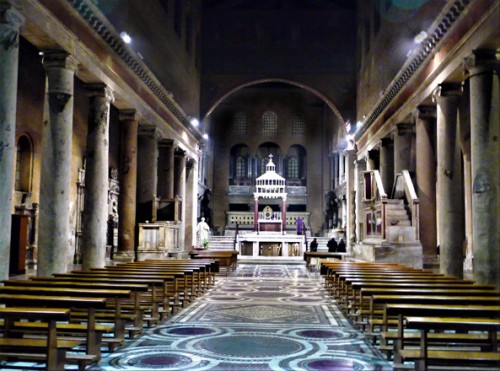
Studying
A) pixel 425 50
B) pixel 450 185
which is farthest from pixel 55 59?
pixel 450 185

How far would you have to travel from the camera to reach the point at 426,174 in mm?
18469

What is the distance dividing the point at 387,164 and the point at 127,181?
11.6 meters

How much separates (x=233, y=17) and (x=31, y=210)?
1969cm

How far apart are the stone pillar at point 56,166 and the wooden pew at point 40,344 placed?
286 inches

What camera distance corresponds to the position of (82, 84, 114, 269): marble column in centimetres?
1577

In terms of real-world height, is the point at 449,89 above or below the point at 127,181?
above

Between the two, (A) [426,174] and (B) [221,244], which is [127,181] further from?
(B) [221,244]

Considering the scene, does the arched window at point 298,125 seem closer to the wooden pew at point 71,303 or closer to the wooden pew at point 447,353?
the wooden pew at point 71,303

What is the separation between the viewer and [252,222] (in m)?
45.4

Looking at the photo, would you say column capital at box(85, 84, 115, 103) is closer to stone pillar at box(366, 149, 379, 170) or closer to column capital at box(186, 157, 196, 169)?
column capital at box(186, 157, 196, 169)

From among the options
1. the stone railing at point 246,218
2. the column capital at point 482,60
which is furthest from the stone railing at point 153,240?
the stone railing at point 246,218

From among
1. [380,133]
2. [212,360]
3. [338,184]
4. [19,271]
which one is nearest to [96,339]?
[212,360]

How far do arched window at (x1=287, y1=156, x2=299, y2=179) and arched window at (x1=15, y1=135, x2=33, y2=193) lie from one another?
108 ft

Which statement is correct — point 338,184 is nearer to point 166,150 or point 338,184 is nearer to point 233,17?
point 233,17
